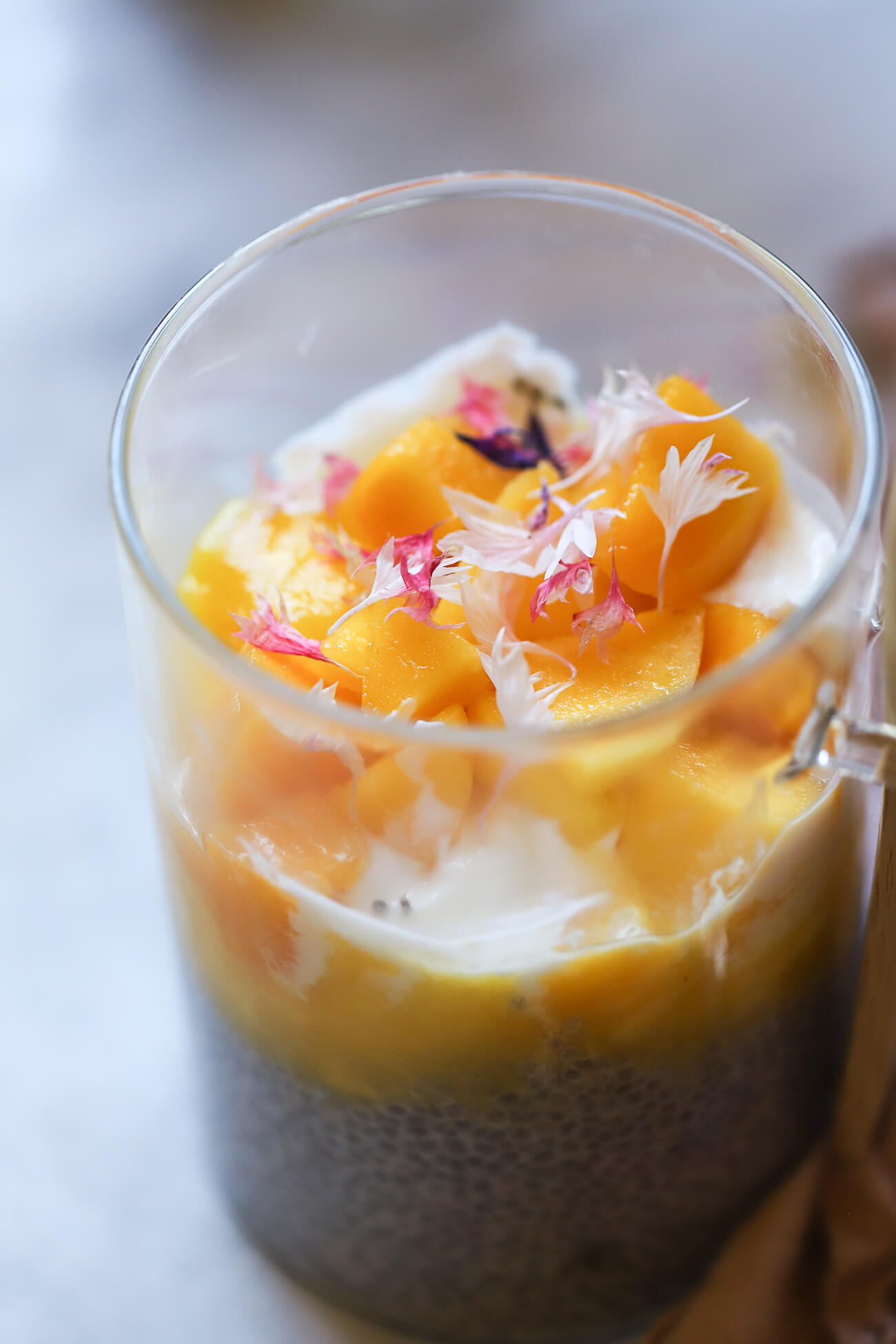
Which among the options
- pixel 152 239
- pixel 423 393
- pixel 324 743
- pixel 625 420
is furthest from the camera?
pixel 152 239

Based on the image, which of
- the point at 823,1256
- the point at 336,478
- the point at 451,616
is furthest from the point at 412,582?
the point at 823,1256

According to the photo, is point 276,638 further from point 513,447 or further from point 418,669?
point 513,447

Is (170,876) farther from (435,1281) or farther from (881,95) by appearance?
(881,95)

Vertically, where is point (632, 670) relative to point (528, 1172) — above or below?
above

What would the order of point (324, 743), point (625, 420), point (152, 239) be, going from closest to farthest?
point (324, 743) → point (625, 420) → point (152, 239)

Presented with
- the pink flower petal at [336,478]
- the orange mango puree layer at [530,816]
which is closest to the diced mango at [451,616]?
the orange mango puree layer at [530,816]

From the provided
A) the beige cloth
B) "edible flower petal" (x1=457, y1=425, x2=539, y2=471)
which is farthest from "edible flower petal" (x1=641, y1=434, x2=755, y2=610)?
the beige cloth
